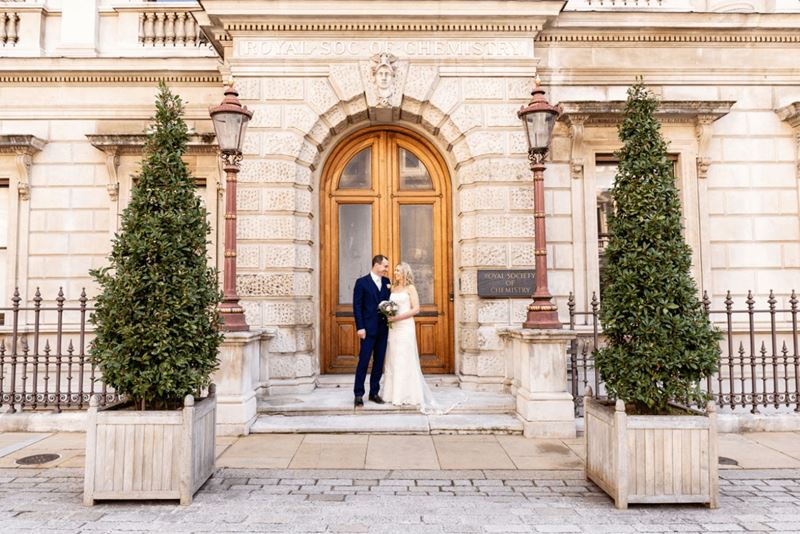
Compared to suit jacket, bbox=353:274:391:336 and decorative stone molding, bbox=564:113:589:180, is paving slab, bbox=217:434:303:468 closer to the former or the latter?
suit jacket, bbox=353:274:391:336

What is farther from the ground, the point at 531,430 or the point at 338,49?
the point at 338,49

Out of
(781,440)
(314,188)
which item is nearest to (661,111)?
(781,440)

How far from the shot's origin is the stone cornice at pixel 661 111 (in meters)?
9.84

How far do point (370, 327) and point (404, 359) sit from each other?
678mm

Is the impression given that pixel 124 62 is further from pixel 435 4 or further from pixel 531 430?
pixel 531 430

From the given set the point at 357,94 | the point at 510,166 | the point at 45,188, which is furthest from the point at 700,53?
the point at 45,188

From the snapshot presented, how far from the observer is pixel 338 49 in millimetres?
9375

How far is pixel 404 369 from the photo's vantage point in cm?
803

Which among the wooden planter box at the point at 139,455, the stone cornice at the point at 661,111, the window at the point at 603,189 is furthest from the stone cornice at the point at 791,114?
the wooden planter box at the point at 139,455

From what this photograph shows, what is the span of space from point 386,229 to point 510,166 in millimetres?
2388

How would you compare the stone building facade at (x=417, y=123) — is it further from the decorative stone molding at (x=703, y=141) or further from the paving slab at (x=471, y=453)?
the paving slab at (x=471, y=453)

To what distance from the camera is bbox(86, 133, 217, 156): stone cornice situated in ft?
34.2

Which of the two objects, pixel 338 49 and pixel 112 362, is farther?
pixel 338 49

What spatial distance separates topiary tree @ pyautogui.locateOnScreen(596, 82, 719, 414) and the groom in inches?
138
